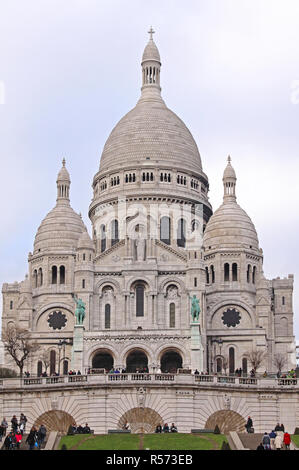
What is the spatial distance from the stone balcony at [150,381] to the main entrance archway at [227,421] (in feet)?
5.07

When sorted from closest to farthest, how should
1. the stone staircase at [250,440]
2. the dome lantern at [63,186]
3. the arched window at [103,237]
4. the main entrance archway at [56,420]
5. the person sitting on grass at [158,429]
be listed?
the stone staircase at [250,440] < the person sitting on grass at [158,429] < the main entrance archway at [56,420] < the dome lantern at [63,186] < the arched window at [103,237]

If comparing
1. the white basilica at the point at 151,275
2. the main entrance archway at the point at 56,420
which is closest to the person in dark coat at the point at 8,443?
the main entrance archway at the point at 56,420

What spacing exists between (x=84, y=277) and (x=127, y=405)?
4566cm

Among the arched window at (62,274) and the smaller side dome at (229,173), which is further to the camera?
the smaller side dome at (229,173)

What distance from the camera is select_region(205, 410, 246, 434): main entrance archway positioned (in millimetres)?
66688

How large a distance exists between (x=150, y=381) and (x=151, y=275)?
4484cm

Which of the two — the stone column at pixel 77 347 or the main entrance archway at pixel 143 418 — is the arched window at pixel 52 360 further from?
the main entrance archway at pixel 143 418

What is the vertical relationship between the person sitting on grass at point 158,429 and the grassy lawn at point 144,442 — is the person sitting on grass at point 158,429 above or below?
above

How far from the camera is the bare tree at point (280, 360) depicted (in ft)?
358

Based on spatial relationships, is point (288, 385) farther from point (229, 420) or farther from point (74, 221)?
point (74, 221)

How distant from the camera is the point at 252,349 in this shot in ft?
359

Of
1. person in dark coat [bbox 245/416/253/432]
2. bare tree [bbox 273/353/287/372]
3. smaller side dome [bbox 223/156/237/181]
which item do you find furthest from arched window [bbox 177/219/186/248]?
person in dark coat [bbox 245/416/253/432]
